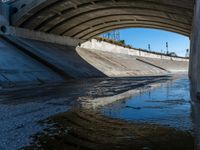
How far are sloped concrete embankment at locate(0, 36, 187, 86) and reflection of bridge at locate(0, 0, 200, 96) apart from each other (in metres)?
2.17

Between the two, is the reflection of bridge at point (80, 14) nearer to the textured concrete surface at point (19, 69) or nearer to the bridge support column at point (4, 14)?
the bridge support column at point (4, 14)

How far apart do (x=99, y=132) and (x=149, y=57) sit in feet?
265

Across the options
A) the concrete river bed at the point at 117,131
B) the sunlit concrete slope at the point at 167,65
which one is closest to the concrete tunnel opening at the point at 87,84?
the concrete river bed at the point at 117,131

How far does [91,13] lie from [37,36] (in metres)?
8.64

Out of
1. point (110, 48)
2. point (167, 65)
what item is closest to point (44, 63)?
point (110, 48)

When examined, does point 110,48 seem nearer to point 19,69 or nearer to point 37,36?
point 37,36

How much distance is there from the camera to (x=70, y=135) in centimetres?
560

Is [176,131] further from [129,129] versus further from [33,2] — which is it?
[33,2]

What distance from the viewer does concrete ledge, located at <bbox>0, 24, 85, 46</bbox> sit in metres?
38.8

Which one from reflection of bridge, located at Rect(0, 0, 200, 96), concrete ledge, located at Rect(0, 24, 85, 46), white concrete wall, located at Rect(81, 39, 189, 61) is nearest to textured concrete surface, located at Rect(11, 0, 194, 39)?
reflection of bridge, located at Rect(0, 0, 200, 96)

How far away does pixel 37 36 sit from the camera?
43.3m

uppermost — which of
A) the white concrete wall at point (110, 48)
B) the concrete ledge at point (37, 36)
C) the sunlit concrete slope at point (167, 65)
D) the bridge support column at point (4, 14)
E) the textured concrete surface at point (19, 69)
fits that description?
the bridge support column at point (4, 14)

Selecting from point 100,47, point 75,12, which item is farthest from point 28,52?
point 100,47

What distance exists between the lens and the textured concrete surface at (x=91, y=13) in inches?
1344
